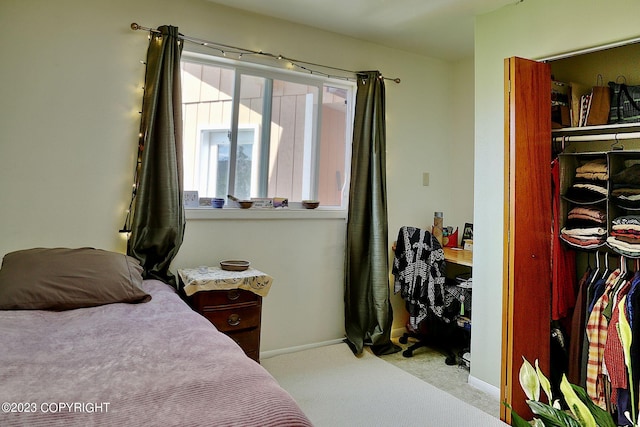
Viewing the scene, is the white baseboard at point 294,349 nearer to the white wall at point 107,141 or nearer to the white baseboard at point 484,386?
the white wall at point 107,141

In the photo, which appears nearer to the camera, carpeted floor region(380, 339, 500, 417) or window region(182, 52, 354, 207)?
carpeted floor region(380, 339, 500, 417)

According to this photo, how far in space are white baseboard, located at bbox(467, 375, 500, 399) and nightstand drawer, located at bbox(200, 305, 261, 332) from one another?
1.52 meters

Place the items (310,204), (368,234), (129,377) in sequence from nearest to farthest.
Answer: (129,377)
(310,204)
(368,234)

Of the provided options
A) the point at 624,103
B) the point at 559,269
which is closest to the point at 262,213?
the point at 559,269

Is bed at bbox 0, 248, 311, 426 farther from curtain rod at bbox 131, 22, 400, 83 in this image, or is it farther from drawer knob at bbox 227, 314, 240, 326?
curtain rod at bbox 131, 22, 400, 83

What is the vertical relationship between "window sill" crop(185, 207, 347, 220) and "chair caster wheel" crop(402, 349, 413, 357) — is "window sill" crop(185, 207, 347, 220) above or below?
above

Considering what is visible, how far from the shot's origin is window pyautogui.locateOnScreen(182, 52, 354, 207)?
2.93 meters

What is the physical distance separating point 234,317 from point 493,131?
2.06 m

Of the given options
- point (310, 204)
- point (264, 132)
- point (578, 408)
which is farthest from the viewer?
point (310, 204)

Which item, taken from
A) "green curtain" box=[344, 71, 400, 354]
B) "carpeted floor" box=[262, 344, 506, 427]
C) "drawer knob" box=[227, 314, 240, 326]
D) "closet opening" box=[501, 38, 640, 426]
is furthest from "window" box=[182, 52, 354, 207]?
"closet opening" box=[501, 38, 640, 426]

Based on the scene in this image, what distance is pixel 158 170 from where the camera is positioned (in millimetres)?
2533

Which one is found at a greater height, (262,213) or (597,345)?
(262,213)

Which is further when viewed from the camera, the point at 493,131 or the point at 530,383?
the point at 493,131
